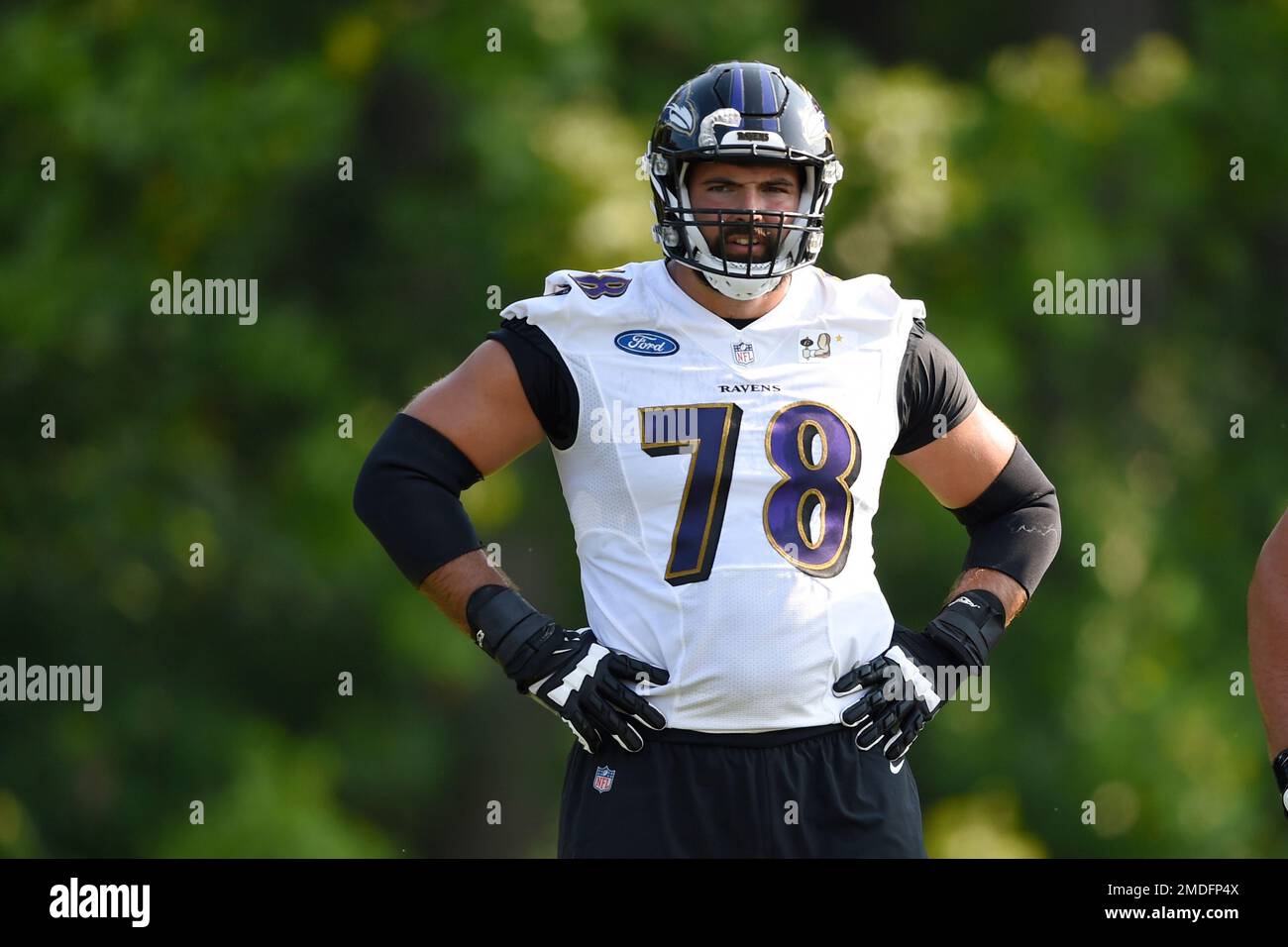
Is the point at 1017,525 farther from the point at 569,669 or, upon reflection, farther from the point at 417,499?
the point at 417,499

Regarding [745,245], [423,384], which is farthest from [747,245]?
[423,384]

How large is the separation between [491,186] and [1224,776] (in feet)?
19.8

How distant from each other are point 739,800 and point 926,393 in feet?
3.90

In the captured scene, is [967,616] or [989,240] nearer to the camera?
[967,616]

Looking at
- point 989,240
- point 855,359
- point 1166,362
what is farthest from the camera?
point 1166,362

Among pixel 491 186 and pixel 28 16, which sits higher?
pixel 28 16

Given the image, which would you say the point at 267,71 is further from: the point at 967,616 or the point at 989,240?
the point at 967,616

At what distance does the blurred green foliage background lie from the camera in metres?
13.5

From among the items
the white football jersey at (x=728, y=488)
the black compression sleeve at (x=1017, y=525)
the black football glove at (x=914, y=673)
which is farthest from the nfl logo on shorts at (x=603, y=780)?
the black compression sleeve at (x=1017, y=525)

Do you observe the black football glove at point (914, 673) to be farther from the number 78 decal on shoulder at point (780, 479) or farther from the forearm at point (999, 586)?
the number 78 decal on shoulder at point (780, 479)

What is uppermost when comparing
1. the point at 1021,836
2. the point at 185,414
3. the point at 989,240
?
the point at 989,240

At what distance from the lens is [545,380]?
536cm

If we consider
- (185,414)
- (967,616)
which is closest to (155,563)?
(185,414)

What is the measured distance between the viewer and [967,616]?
5.64m
